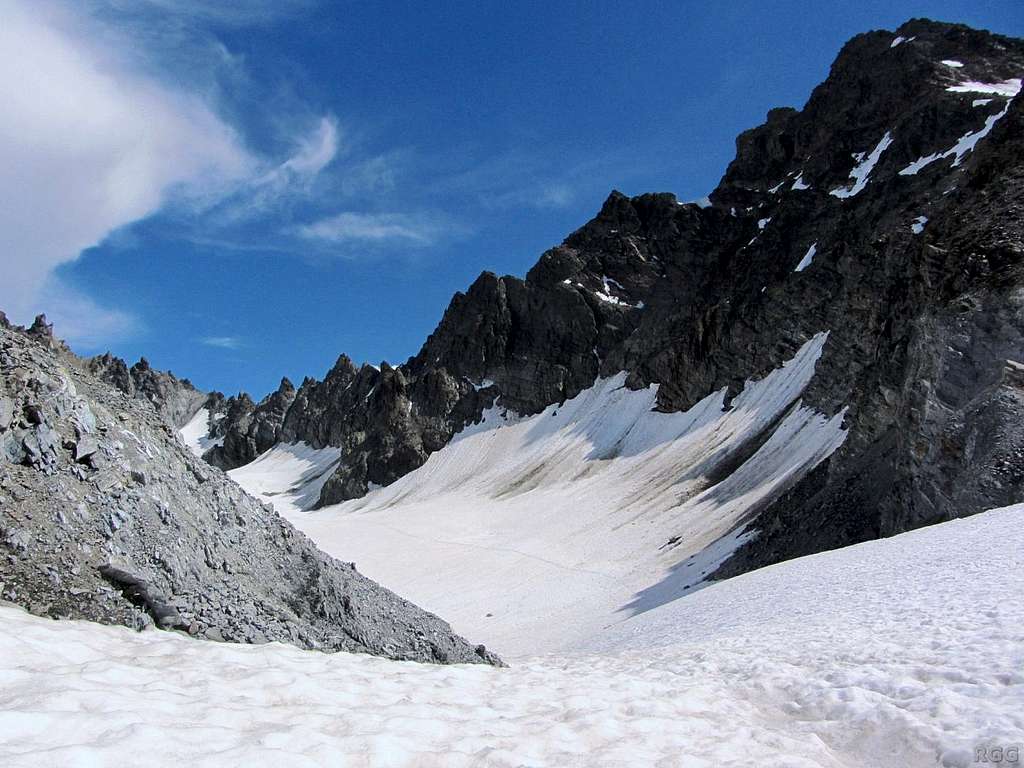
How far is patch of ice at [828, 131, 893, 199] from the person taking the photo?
7931 centimetres

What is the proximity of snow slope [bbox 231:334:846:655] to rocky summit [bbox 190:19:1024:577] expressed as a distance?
3.42m

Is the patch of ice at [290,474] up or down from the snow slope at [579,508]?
up

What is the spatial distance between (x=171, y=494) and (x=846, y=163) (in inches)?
3665

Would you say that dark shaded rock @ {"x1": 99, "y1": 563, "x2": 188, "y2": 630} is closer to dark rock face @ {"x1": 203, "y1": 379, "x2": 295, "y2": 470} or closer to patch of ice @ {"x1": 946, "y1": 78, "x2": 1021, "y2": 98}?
patch of ice @ {"x1": 946, "y1": 78, "x2": 1021, "y2": 98}

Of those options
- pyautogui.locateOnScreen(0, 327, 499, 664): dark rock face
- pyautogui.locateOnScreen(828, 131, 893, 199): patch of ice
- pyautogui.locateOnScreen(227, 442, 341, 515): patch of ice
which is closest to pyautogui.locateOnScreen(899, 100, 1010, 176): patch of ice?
pyautogui.locateOnScreen(828, 131, 893, 199): patch of ice

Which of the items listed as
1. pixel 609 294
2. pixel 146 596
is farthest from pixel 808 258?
pixel 146 596

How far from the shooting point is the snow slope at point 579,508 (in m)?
37.0

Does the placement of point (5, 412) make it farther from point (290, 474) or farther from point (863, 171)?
point (290, 474)

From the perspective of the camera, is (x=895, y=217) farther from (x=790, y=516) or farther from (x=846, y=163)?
(x=790, y=516)

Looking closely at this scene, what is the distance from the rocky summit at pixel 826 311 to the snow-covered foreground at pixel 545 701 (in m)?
16.8

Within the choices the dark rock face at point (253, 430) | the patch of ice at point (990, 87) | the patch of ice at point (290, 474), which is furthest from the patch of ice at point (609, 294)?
the dark rock face at point (253, 430)

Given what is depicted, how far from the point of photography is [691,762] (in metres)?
6.27

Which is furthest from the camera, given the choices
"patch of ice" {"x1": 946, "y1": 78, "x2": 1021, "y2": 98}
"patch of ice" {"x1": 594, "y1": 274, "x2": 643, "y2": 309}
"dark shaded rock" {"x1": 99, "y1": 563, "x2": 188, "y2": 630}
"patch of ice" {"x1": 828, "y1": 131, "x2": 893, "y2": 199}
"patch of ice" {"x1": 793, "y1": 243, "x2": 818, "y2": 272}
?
"patch of ice" {"x1": 594, "y1": 274, "x2": 643, "y2": 309}

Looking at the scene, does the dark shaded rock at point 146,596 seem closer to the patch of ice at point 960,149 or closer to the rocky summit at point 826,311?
the rocky summit at point 826,311
